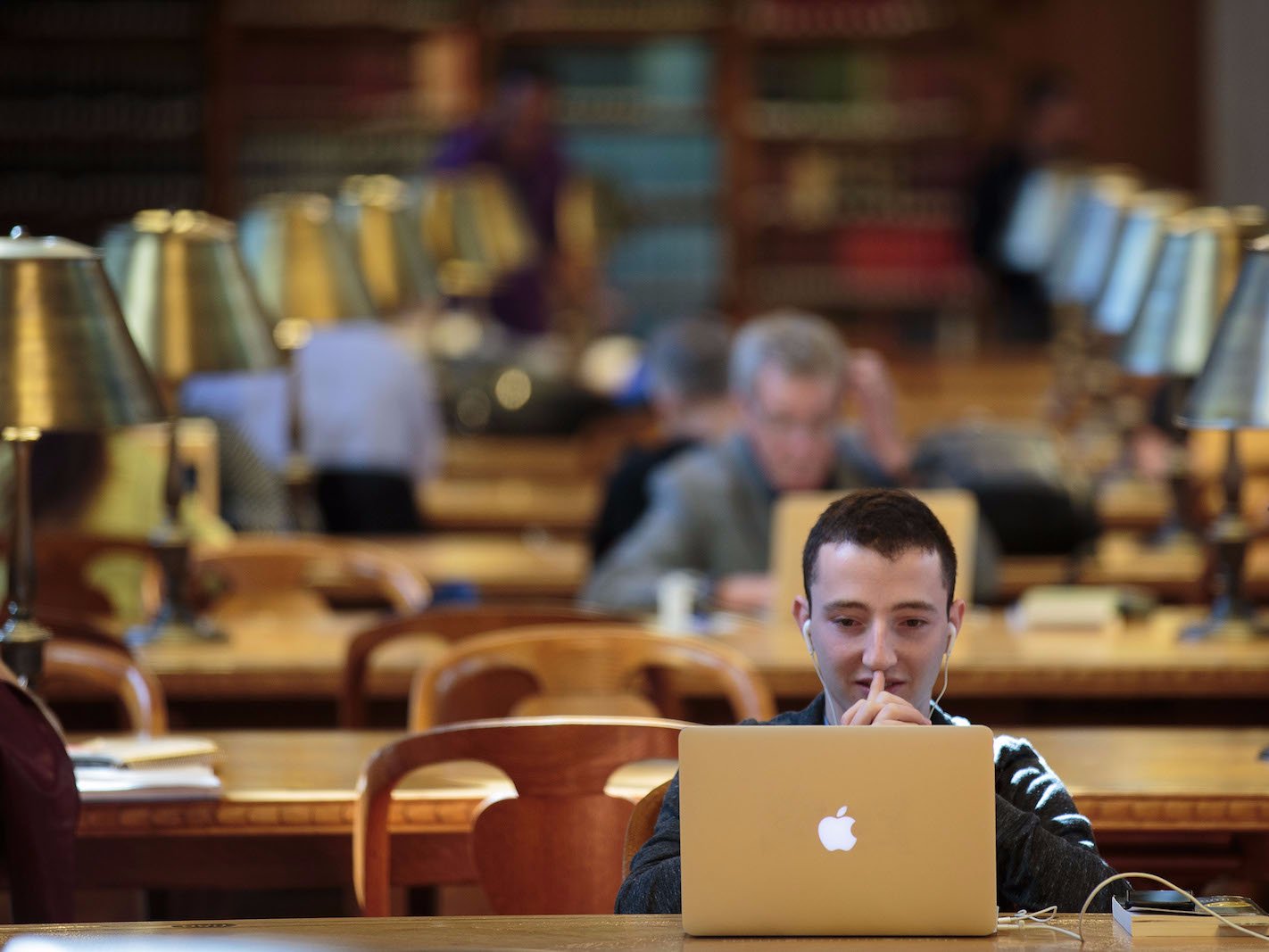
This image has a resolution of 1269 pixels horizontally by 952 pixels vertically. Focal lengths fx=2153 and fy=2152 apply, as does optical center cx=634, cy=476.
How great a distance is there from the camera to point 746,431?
4461mm

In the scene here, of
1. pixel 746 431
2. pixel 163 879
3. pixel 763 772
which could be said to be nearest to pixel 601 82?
pixel 746 431

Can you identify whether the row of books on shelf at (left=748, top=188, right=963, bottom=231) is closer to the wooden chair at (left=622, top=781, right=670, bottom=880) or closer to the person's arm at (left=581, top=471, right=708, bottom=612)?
the person's arm at (left=581, top=471, right=708, bottom=612)

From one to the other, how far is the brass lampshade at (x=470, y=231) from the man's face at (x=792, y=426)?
3.11 m

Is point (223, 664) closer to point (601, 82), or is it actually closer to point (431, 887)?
point (431, 887)

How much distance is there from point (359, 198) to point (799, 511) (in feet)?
8.96

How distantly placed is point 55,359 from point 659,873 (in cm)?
118

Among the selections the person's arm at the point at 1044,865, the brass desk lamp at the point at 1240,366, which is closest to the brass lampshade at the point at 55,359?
the person's arm at the point at 1044,865

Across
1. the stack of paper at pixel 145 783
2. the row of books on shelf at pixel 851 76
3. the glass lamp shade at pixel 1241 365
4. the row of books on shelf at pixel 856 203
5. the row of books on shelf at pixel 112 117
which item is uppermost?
the row of books on shelf at pixel 851 76

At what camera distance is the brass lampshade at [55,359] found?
2781mm

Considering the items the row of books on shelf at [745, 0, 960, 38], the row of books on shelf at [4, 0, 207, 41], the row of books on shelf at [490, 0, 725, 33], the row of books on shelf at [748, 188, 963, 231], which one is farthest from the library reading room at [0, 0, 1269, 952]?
the row of books on shelf at [4, 0, 207, 41]

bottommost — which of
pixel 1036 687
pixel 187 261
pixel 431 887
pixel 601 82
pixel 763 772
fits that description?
pixel 431 887

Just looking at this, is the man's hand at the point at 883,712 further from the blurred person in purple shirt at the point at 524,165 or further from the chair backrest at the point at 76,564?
the blurred person in purple shirt at the point at 524,165

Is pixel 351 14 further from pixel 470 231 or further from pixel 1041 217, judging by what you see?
pixel 1041 217

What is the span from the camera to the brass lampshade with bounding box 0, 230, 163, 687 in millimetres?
2781
